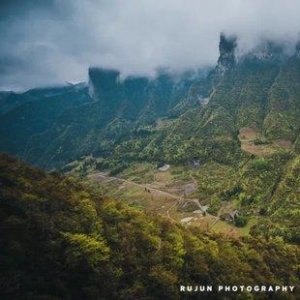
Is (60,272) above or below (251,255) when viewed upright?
above

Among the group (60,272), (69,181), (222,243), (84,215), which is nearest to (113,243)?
(84,215)

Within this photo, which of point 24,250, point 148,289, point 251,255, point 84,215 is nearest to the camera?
point 24,250

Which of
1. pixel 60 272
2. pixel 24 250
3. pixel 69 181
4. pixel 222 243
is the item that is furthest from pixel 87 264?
pixel 222 243

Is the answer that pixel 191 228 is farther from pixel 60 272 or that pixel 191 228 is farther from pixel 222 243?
pixel 60 272

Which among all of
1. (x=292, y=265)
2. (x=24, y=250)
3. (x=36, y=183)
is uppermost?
(x=36, y=183)

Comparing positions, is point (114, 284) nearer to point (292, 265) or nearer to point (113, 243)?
point (113, 243)

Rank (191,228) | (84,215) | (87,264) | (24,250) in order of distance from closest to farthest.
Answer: (24,250) → (87,264) → (84,215) → (191,228)

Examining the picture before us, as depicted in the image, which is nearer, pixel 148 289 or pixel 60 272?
pixel 60 272
